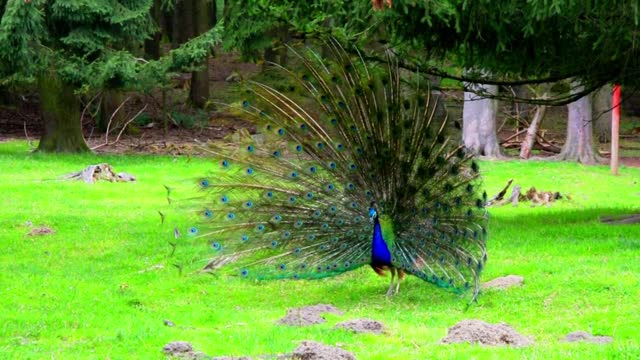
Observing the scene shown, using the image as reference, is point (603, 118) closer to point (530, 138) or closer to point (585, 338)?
point (530, 138)

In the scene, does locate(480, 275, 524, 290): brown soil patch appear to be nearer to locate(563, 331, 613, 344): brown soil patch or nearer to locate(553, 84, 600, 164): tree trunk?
locate(563, 331, 613, 344): brown soil patch

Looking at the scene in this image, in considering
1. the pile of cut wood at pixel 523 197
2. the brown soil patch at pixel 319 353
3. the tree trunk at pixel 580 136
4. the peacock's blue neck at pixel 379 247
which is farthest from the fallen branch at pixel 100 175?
the brown soil patch at pixel 319 353

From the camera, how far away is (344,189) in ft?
34.9

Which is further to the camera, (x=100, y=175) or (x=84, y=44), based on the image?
(x=84, y=44)

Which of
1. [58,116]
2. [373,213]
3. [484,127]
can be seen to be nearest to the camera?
[373,213]

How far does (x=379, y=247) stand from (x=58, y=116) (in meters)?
18.5

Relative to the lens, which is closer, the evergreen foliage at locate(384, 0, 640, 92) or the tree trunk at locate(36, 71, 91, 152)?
the evergreen foliage at locate(384, 0, 640, 92)

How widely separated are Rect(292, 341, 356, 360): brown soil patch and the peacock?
116 inches

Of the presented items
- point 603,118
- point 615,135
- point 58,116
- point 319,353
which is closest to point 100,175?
point 58,116

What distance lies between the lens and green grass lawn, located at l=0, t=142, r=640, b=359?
323 inches

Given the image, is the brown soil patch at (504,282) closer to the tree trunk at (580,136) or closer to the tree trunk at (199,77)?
the tree trunk at (580,136)

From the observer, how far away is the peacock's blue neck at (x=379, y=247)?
10.2 meters

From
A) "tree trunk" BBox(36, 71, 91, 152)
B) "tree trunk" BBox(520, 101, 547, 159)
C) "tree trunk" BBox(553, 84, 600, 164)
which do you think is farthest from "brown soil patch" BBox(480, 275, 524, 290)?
"tree trunk" BBox(36, 71, 91, 152)

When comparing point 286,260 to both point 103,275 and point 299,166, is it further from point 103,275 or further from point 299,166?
point 103,275
